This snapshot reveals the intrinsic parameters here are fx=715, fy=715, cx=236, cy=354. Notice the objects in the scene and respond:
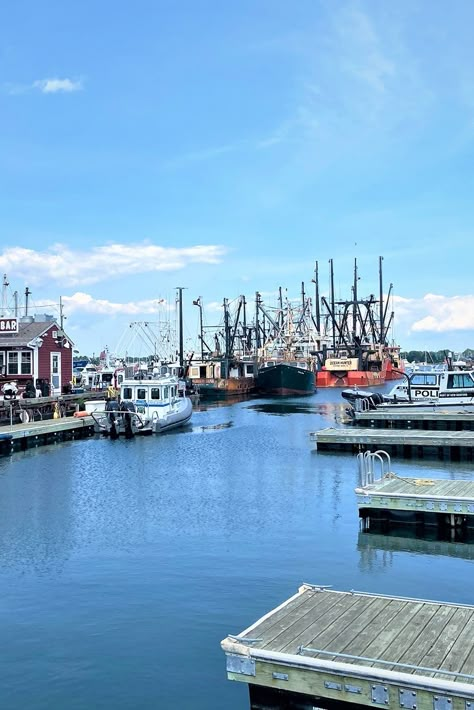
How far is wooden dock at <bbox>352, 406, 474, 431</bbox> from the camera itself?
126ft

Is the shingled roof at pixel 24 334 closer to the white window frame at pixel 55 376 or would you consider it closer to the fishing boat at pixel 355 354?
the white window frame at pixel 55 376

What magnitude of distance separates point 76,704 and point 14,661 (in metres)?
1.99

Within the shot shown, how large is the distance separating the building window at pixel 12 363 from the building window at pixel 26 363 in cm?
45

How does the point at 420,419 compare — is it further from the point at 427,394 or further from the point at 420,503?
the point at 420,503

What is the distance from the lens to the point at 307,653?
9234 millimetres

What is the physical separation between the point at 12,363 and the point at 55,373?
4520 mm

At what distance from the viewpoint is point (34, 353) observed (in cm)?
5456

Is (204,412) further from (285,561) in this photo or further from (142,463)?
(285,561)

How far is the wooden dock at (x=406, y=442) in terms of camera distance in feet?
110

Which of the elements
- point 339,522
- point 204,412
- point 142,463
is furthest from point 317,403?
point 339,522

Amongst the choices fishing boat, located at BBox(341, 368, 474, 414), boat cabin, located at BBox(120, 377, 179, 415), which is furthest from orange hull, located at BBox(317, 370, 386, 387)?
boat cabin, located at BBox(120, 377, 179, 415)

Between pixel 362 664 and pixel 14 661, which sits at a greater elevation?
pixel 362 664

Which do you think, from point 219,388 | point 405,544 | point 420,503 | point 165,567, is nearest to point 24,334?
point 219,388

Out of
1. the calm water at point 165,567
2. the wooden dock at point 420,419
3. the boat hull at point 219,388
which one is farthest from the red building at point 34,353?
the boat hull at point 219,388
